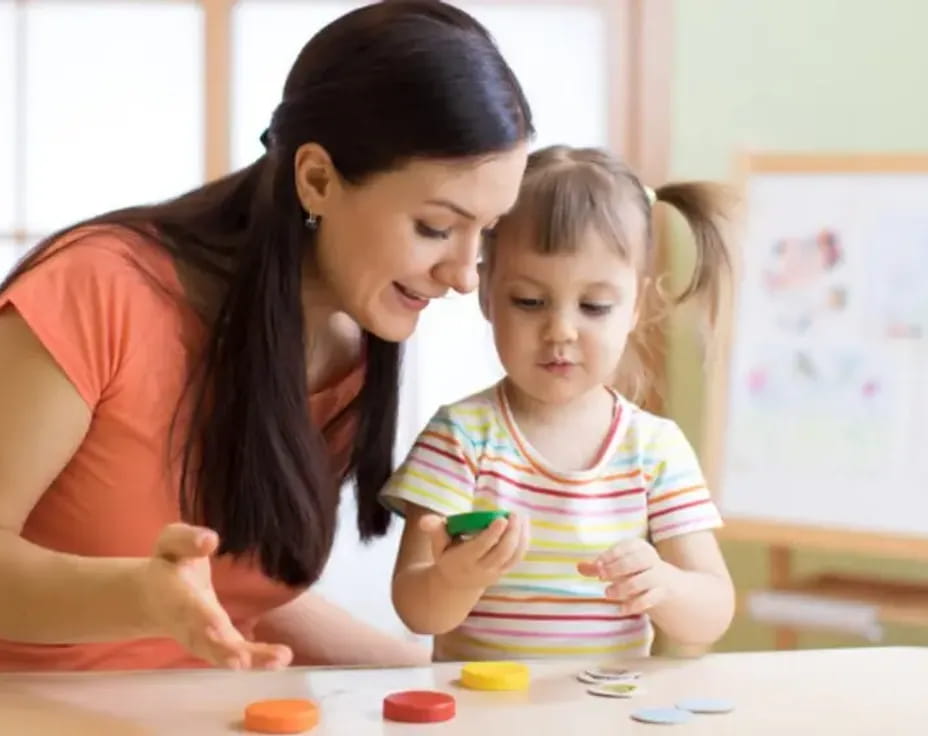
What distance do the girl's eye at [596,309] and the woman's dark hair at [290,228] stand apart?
6.6 inches

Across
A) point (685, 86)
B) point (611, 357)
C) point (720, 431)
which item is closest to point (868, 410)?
point (720, 431)

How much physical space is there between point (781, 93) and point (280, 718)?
2.41 m

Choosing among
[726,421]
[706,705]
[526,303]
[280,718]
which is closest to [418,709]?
[280,718]

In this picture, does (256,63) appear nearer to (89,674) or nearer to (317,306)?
(317,306)

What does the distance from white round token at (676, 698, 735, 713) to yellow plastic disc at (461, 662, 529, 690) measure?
120 mm

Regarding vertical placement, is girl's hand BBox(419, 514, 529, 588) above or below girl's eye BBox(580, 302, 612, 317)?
below

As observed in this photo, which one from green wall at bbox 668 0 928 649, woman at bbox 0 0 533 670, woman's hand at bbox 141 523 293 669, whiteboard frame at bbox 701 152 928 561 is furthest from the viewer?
green wall at bbox 668 0 928 649

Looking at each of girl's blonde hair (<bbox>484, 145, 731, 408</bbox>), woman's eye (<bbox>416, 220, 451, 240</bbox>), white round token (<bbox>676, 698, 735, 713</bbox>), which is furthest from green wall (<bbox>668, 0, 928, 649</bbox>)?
white round token (<bbox>676, 698, 735, 713</bbox>)

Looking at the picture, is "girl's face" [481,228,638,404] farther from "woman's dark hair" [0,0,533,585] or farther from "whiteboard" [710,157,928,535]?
"whiteboard" [710,157,928,535]

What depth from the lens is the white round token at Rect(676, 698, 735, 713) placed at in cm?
99

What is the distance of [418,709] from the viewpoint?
0.96 metres

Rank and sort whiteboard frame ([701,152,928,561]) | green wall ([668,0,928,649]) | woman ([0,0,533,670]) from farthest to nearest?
green wall ([668,0,928,649])
whiteboard frame ([701,152,928,561])
woman ([0,0,533,670])

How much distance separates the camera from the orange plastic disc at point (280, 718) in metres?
0.93

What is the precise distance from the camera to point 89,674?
1.10 meters
